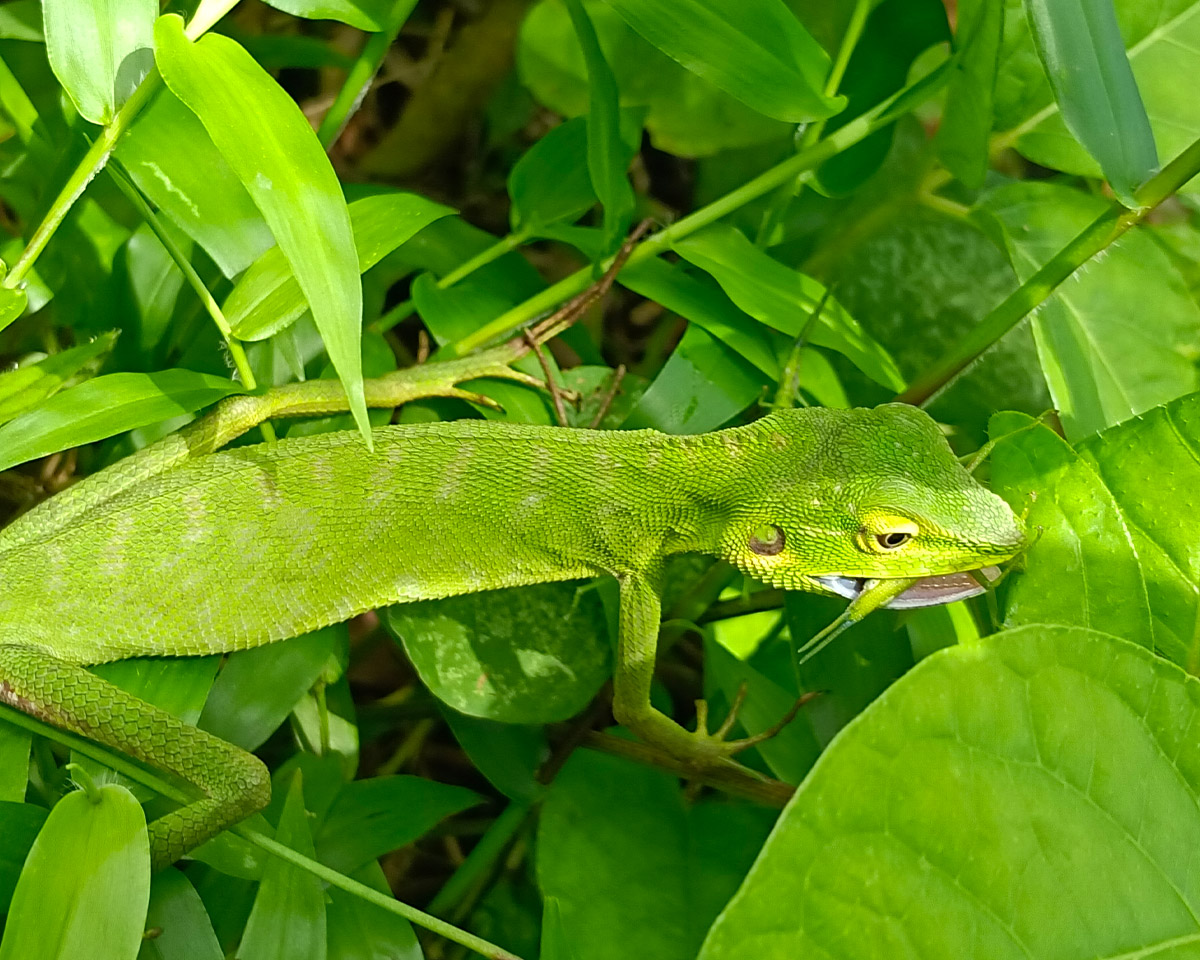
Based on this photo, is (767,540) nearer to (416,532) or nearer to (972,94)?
(416,532)

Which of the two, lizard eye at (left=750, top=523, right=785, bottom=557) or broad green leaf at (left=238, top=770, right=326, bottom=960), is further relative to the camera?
lizard eye at (left=750, top=523, right=785, bottom=557)

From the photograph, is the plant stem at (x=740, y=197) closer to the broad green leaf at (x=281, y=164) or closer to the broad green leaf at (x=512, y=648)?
the broad green leaf at (x=512, y=648)

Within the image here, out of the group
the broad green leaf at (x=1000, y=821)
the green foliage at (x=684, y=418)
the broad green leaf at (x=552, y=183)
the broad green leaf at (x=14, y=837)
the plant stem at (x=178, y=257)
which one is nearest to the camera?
the broad green leaf at (x=1000, y=821)

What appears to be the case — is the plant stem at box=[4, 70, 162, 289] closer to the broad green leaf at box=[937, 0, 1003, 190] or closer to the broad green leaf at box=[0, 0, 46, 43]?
the broad green leaf at box=[0, 0, 46, 43]

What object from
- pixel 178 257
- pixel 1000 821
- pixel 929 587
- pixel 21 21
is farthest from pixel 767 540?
pixel 21 21

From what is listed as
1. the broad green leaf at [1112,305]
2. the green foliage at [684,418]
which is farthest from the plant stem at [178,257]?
the broad green leaf at [1112,305]

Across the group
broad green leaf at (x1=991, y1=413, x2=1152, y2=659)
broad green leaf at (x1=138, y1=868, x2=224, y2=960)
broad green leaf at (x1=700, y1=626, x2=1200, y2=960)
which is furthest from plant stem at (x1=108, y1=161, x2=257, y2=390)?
broad green leaf at (x1=991, y1=413, x2=1152, y2=659)

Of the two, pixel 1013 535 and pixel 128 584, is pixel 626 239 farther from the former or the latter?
pixel 128 584
